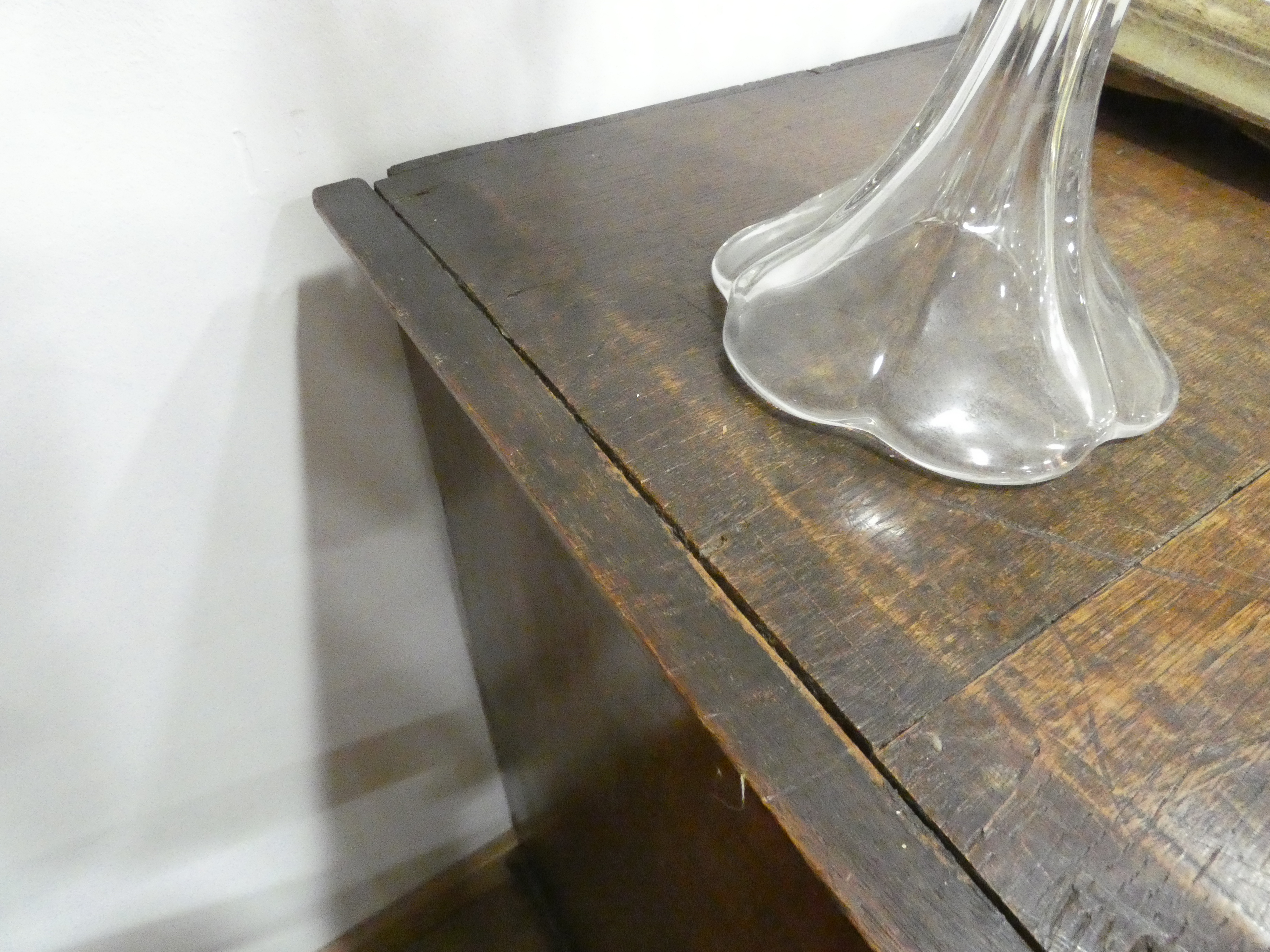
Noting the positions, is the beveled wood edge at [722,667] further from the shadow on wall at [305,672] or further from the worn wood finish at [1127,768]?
the shadow on wall at [305,672]

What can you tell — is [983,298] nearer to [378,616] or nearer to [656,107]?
[656,107]

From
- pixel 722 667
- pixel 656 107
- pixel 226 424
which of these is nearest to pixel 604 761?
pixel 722 667

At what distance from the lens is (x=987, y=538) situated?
31cm

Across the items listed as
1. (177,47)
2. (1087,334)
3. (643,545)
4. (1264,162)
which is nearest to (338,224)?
(177,47)

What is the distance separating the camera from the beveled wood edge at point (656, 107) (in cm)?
48

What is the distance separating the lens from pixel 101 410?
0.46 m

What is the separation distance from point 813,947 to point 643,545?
15cm

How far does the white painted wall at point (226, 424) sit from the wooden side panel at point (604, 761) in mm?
77

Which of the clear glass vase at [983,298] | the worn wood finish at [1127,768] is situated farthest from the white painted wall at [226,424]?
the worn wood finish at [1127,768]

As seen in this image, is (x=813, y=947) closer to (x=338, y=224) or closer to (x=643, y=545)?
(x=643, y=545)

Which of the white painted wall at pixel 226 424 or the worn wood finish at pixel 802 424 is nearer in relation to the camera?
the worn wood finish at pixel 802 424

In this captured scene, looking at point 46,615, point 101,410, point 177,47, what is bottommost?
point 46,615

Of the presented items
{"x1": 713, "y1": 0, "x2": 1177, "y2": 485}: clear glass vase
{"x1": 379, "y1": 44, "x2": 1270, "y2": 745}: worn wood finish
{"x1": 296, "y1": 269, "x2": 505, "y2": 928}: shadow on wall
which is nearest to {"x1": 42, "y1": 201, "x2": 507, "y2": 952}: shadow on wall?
{"x1": 296, "y1": 269, "x2": 505, "y2": 928}: shadow on wall

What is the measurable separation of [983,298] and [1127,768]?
19 cm
